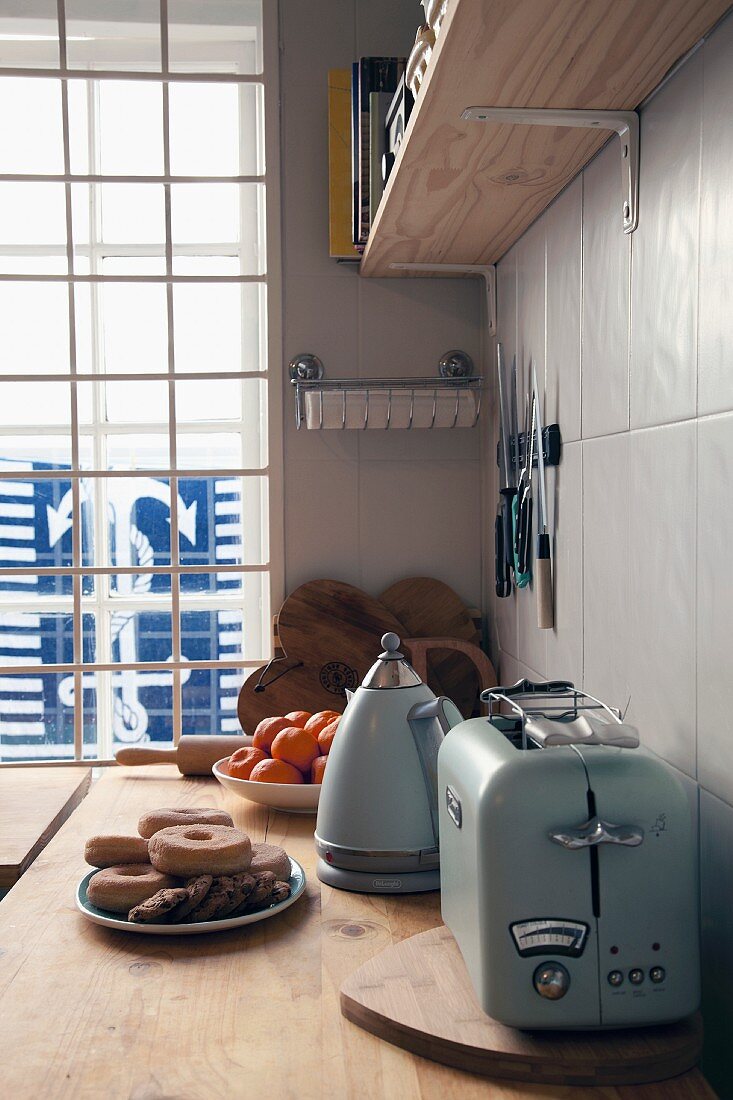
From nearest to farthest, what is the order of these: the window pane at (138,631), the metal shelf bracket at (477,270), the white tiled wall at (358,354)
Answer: the metal shelf bracket at (477,270), the white tiled wall at (358,354), the window pane at (138,631)

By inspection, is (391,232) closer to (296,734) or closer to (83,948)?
(296,734)

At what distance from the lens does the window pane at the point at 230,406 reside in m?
2.31

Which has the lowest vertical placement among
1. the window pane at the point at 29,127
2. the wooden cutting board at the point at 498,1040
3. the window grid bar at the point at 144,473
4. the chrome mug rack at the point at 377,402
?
the wooden cutting board at the point at 498,1040

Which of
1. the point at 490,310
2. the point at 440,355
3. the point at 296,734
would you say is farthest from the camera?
the point at 440,355

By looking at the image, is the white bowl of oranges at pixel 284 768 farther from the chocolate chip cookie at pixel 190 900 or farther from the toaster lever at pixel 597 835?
the toaster lever at pixel 597 835

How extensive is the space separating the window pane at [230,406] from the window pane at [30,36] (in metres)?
0.74

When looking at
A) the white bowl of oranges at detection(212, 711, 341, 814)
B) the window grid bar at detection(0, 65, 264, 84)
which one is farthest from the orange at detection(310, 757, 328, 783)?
the window grid bar at detection(0, 65, 264, 84)

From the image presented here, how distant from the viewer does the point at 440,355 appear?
202 cm

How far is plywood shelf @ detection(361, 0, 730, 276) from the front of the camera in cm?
91

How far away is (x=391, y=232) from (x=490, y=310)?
1.08ft

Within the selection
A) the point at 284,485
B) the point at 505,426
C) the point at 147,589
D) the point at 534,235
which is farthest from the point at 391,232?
the point at 147,589

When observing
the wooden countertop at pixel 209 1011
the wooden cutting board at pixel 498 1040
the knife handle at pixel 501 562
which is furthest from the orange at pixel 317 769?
the wooden cutting board at pixel 498 1040

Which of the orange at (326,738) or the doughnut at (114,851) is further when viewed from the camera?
the orange at (326,738)

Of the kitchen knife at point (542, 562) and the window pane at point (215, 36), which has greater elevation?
the window pane at point (215, 36)
